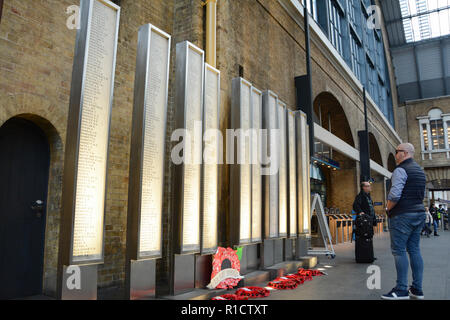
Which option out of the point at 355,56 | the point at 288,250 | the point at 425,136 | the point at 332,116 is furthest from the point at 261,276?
the point at 425,136

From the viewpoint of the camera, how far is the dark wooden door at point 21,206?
386cm

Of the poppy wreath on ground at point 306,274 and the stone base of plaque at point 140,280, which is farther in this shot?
the poppy wreath on ground at point 306,274

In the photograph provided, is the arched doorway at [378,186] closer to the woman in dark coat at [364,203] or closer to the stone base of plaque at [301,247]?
the woman in dark coat at [364,203]

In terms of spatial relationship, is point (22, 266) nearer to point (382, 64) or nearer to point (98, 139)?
point (98, 139)

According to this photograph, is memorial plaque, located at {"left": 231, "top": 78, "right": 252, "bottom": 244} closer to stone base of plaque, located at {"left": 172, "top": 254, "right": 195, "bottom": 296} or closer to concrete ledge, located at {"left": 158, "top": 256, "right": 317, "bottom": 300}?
concrete ledge, located at {"left": 158, "top": 256, "right": 317, "bottom": 300}

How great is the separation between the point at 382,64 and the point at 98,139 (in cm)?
2649

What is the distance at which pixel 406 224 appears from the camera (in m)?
3.69

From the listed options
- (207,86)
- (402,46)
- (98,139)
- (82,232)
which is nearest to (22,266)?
(82,232)

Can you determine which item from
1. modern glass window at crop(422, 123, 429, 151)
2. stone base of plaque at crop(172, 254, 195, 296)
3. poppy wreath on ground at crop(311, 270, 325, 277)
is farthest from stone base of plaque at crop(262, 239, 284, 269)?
modern glass window at crop(422, 123, 429, 151)

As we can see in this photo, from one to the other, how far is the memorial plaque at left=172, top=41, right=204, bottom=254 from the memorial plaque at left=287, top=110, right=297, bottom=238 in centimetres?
283

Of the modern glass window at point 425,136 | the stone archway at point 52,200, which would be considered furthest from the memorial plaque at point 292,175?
the modern glass window at point 425,136

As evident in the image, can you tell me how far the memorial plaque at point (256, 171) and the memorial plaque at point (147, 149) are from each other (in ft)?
6.85

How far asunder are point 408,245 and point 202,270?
8.09 feet

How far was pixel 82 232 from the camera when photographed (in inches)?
118
